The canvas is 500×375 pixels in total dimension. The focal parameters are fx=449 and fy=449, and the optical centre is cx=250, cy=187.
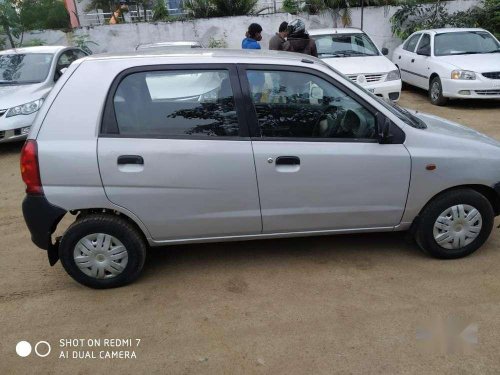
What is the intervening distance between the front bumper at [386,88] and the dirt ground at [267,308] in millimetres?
4442

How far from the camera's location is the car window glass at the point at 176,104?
3135 mm

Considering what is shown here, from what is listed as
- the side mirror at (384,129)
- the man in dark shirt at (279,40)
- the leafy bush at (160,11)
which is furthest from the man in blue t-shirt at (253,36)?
the leafy bush at (160,11)

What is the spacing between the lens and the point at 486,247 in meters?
3.77

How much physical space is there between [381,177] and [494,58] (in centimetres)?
716

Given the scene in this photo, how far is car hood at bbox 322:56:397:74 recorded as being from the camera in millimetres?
8008

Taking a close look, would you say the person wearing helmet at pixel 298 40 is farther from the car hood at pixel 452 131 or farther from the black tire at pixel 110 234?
the black tire at pixel 110 234

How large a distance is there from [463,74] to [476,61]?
457 mm

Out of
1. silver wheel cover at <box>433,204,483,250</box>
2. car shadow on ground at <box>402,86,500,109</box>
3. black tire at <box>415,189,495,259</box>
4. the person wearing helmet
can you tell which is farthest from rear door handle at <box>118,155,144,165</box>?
car shadow on ground at <box>402,86,500,109</box>

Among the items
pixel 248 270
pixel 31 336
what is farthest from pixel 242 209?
pixel 31 336

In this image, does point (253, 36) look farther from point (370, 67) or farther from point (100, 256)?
point (100, 256)

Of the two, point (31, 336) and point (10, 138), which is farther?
point (10, 138)

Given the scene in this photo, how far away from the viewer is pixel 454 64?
28.7 feet

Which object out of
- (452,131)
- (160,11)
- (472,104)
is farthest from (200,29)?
(452,131)

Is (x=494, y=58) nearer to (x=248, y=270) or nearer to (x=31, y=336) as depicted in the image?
(x=248, y=270)
